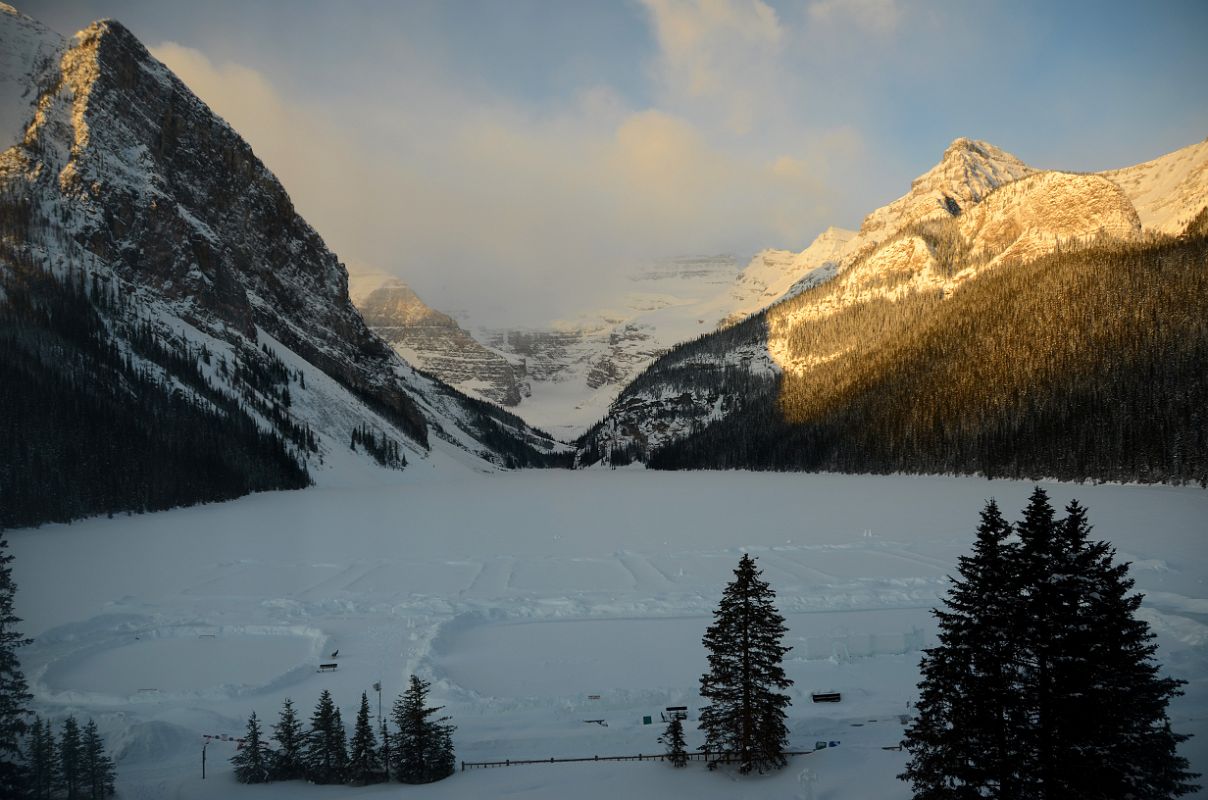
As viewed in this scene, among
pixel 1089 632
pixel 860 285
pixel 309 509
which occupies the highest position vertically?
pixel 860 285

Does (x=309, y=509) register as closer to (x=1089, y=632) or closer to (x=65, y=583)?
(x=65, y=583)

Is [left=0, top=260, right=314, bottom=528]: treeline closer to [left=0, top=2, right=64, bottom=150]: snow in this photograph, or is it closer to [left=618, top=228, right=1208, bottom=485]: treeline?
[left=0, top=2, right=64, bottom=150]: snow

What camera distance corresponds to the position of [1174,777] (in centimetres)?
976

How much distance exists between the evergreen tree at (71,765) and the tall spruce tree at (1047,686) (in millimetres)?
15551

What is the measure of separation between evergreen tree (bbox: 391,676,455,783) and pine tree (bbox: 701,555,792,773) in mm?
6199

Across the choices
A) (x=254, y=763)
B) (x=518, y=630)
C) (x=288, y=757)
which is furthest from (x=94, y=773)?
(x=518, y=630)

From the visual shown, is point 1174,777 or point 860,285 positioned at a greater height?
point 860,285

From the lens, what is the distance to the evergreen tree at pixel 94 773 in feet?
41.1

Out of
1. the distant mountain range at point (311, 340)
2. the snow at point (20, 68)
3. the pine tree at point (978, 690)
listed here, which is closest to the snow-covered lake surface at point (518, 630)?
the pine tree at point (978, 690)

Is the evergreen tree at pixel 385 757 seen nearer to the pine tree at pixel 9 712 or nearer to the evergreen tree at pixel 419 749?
the evergreen tree at pixel 419 749

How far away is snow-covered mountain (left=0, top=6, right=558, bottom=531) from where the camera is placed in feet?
314

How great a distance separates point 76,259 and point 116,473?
2369 inches

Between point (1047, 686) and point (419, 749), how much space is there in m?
12.9

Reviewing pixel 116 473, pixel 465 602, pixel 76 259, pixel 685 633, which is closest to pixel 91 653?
pixel 465 602
